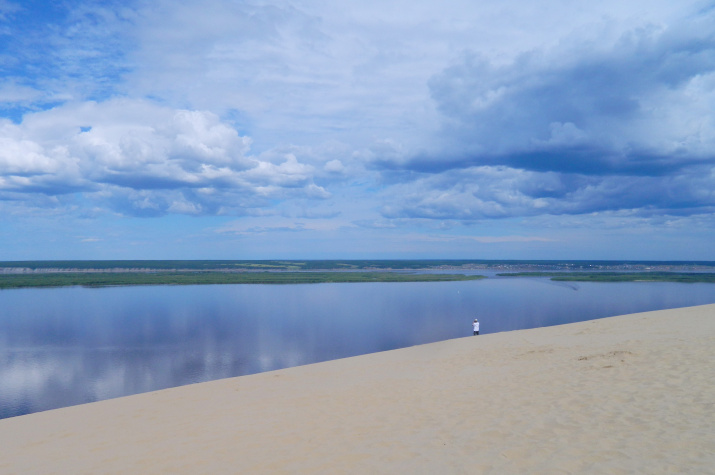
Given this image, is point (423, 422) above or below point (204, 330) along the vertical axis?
above

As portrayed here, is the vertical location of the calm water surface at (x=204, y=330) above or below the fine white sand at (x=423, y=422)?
below

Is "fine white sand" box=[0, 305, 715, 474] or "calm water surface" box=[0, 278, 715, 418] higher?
"fine white sand" box=[0, 305, 715, 474]

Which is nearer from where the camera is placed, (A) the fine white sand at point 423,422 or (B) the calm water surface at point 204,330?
(A) the fine white sand at point 423,422

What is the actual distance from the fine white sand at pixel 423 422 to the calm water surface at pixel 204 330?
5.09 m

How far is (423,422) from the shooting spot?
9078mm

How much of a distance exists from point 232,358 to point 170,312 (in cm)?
2150

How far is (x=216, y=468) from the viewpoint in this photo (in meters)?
7.36

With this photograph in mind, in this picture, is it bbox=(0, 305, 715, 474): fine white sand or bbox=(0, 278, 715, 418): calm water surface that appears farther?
bbox=(0, 278, 715, 418): calm water surface

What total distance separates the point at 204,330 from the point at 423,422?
2489 cm

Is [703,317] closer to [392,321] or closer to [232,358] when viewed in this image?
[392,321]

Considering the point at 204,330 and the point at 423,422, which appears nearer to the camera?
the point at 423,422

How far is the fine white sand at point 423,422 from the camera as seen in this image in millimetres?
6887

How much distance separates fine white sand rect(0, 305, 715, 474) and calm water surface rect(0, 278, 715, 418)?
5092 millimetres

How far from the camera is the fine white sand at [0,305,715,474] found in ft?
22.6
